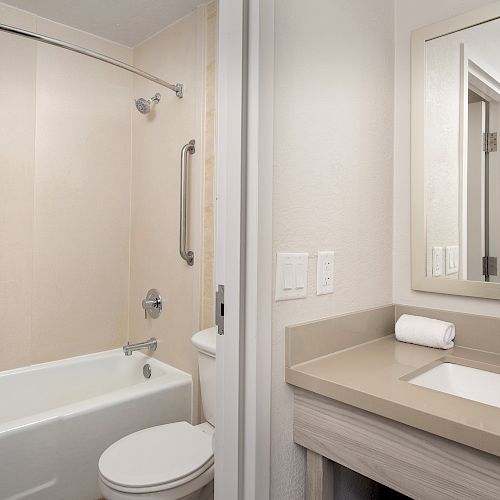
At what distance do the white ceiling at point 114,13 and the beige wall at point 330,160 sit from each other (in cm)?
121

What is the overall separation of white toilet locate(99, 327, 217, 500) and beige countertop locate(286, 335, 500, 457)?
682 mm

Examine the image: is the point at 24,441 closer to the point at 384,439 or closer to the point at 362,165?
the point at 384,439

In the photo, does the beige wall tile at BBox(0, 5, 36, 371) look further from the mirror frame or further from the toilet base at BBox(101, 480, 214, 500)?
the mirror frame

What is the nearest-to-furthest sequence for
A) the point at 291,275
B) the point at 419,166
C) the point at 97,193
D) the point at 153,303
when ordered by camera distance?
the point at 291,275 → the point at 419,166 → the point at 153,303 → the point at 97,193

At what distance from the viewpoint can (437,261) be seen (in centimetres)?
137

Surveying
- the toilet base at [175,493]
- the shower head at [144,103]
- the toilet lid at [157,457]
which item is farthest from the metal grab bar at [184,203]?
the toilet base at [175,493]

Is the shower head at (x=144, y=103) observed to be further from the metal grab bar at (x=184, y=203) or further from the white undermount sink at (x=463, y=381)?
the white undermount sink at (x=463, y=381)

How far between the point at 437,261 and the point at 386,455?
0.72 meters

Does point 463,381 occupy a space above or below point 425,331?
below

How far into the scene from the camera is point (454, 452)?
79 cm

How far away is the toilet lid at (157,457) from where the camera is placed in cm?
137

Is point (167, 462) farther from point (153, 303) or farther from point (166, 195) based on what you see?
point (166, 195)

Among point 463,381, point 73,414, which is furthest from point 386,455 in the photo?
point 73,414

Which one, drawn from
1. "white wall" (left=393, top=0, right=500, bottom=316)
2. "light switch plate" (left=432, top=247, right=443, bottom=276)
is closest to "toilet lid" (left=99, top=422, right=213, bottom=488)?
"white wall" (left=393, top=0, right=500, bottom=316)
